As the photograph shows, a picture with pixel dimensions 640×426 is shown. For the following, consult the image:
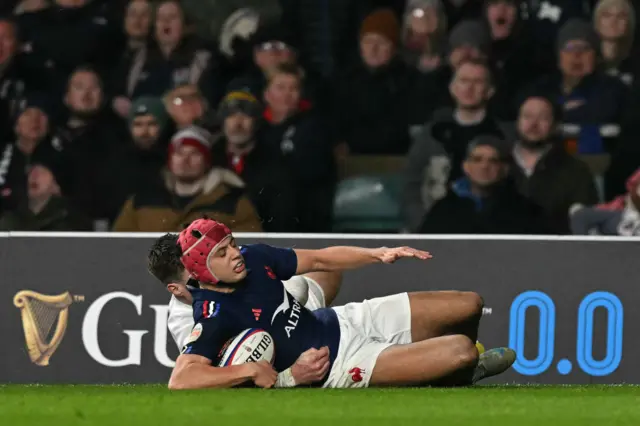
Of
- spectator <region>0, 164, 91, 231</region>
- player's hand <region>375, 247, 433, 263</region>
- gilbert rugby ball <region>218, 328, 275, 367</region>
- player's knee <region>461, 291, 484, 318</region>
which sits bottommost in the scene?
gilbert rugby ball <region>218, 328, 275, 367</region>

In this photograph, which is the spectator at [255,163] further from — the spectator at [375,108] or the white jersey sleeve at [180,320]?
the white jersey sleeve at [180,320]

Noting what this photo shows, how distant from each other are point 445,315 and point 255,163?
112 inches

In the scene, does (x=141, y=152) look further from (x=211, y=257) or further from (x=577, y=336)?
(x=577, y=336)

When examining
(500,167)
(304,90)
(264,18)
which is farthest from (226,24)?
(500,167)

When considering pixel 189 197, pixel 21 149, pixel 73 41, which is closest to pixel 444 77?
pixel 189 197

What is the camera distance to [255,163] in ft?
34.5

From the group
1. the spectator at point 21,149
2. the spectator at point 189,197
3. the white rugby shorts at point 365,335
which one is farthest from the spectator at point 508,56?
the spectator at point 21,149

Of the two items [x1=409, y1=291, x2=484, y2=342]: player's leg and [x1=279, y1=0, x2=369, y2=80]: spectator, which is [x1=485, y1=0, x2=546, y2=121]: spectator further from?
[x1=409, y1=291, x2=484, y2=342]: player's leg

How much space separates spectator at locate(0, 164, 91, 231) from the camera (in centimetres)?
1066

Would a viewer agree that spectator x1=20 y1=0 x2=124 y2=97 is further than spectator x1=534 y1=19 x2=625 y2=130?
Yes

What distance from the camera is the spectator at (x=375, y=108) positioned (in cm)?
1102

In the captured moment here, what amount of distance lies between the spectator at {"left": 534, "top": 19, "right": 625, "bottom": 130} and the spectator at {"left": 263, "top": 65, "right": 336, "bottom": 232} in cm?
182

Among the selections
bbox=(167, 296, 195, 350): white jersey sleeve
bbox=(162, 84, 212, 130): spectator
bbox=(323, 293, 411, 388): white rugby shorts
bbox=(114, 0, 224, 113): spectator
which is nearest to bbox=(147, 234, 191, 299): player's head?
bbox=(167, 296, 195, 350): white jersey sleeve

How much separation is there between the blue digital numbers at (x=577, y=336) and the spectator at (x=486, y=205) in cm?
105
